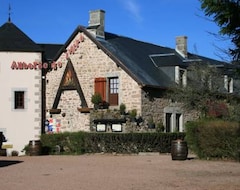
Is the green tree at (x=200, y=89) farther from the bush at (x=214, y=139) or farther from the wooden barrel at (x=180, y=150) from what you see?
the wooden barrel at (x=180, y=150)

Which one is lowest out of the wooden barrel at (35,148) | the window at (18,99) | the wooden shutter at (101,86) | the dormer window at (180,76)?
the wooden barrel at (35,148)

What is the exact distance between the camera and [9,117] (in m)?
28.1

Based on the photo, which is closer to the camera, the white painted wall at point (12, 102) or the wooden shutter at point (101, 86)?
the wooden shutter at point (101, 86)

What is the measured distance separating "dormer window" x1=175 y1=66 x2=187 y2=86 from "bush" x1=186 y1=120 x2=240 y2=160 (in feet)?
29.8

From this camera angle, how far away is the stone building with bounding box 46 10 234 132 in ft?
86.1

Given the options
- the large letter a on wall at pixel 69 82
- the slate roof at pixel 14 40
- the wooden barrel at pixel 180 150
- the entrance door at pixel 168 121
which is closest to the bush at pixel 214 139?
the wooden barrel at pixel 180 150

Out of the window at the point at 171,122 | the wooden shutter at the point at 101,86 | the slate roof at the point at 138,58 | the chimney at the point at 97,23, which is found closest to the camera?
the slate roof at the point at 138,58

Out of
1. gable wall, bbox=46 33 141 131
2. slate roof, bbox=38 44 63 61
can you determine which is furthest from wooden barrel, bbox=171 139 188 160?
slate roof, bbox=38 44 63 61

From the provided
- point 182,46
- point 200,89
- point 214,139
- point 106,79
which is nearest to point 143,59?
point 106,79

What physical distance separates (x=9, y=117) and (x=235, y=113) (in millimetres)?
13131

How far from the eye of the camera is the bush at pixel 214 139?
18422 mm

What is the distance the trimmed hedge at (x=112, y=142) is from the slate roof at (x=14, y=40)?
6.79m

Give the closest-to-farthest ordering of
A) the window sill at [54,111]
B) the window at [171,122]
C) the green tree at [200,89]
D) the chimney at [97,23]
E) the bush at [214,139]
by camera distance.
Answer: the bush at [214,139] < the green tree at [200,89] < the window at [171,122] < the chimney at [97,23] < the window sill at [54,111]

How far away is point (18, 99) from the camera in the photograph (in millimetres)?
28625
